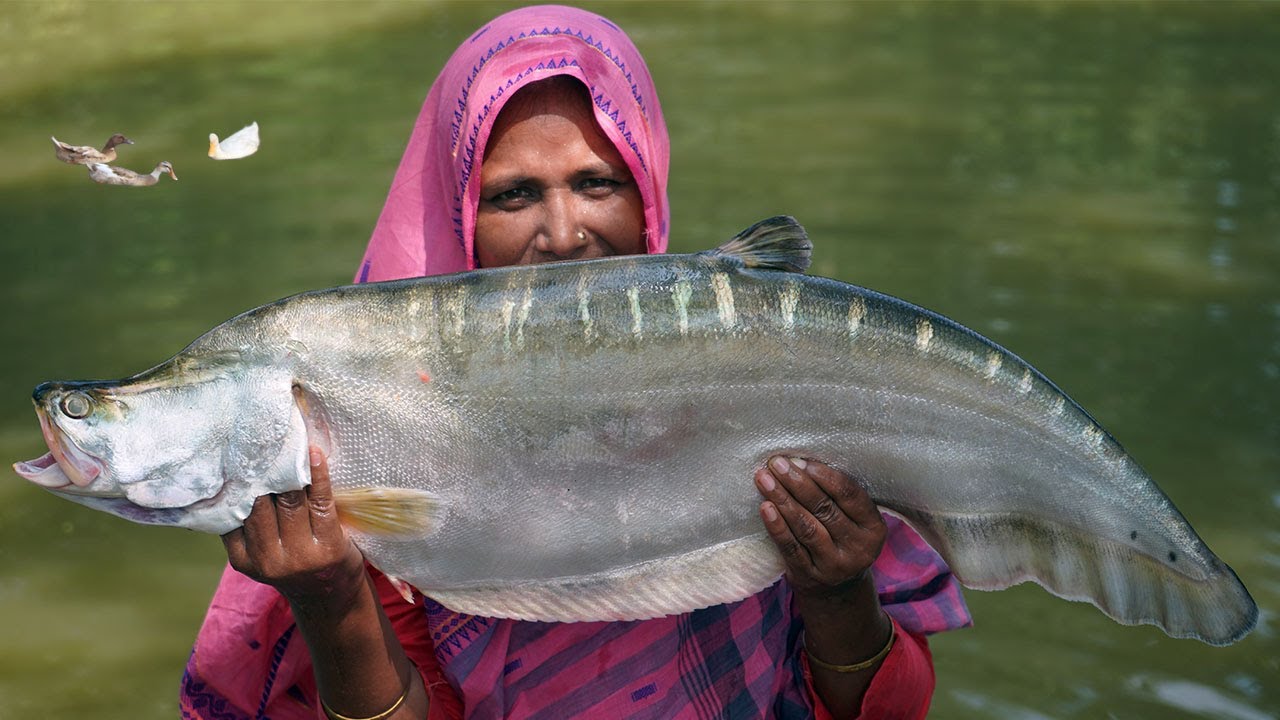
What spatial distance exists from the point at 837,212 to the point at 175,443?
212 inches

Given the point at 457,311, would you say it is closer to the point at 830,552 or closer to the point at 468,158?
the point at 468,158

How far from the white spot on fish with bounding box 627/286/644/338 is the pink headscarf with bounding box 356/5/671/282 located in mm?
473

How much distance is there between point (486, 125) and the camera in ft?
7.79

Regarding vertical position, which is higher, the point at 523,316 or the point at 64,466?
the point at 523,316

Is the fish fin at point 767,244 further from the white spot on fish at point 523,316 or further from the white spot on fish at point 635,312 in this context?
the white spot on fish at point 523,316

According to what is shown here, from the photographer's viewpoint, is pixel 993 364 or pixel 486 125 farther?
pixel 486 125

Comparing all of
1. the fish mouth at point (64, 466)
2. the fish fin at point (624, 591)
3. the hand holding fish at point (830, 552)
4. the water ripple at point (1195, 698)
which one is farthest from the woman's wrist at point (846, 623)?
the water ripple at point (1195, 698)

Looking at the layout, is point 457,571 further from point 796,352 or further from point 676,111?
point 676,111

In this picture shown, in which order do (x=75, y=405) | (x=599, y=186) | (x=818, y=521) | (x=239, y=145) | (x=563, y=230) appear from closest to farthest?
(x=75, y=405)
(x=818, y=521)
(x=239, y=145)
(x=563, y=230)
(x=599, y=186)

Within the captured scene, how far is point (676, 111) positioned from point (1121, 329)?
3606 mm

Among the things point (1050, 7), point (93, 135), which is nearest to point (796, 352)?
point (93, 135)

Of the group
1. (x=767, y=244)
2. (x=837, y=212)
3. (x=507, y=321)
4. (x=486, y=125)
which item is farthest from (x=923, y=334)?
(x=837, y=212)

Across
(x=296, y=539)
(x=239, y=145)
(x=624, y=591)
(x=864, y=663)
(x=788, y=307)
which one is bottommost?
(x=864, y=663)

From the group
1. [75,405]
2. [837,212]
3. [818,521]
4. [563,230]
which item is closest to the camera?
[75,405]
